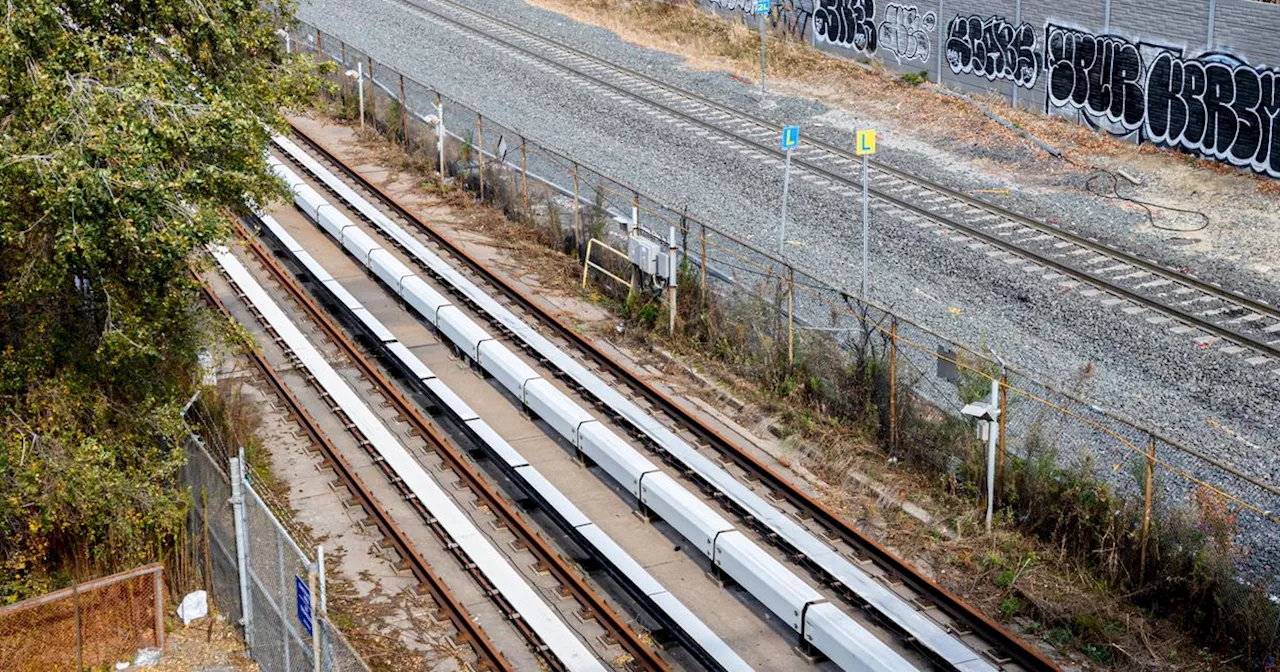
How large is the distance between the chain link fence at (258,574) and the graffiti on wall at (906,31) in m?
25.0

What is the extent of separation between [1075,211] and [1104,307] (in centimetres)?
511

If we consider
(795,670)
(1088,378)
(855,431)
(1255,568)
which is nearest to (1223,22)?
(1088,378)

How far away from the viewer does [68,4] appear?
14.1 m

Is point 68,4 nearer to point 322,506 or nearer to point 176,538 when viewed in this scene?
point 176,538

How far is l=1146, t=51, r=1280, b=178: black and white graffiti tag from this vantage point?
90.1 ft

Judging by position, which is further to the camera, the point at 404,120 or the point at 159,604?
the point at 404,120

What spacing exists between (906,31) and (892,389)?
20821 millimetres

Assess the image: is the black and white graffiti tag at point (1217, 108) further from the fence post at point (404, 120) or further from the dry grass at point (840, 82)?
the fence post at point (404, 120)

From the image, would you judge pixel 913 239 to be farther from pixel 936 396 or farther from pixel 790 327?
pixel 936 396

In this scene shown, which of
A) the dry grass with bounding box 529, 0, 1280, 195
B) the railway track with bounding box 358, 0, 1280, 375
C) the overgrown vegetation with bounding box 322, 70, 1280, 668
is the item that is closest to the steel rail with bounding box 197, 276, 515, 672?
the overgrown vegetation with bounding box 322, 70, 1280, 668

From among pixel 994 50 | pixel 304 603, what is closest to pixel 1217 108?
pixel 994 50

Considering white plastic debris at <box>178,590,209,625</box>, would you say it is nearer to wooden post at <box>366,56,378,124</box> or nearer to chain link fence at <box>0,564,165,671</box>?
chain link fence at <box>0,564,165,671</box>

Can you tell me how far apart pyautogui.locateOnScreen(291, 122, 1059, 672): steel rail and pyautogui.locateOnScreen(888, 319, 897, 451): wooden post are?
1.46m

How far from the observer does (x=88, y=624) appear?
1371 cm
